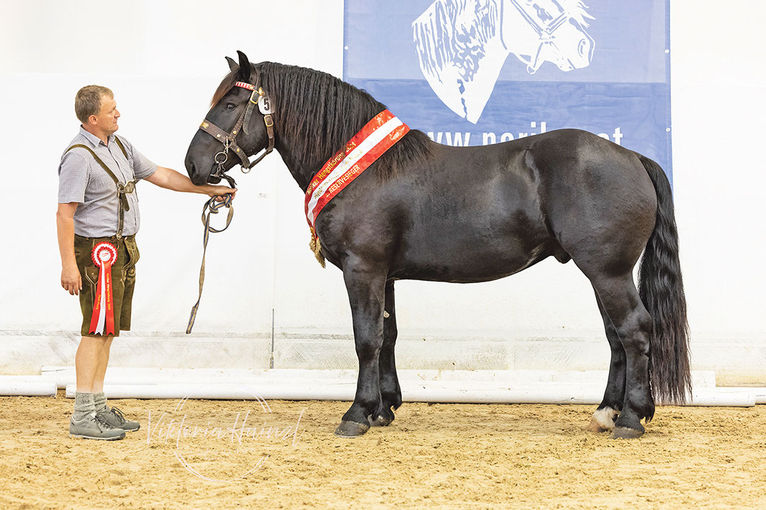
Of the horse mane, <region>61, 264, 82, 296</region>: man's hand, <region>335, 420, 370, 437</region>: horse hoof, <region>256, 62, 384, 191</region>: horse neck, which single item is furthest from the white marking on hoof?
<region>61, 264, 82, 296</region>: man's hand

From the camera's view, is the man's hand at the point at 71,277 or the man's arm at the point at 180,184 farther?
the man's arm at the point at 180,184

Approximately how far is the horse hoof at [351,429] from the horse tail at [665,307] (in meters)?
1.35

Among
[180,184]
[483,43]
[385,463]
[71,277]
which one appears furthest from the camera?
[483,43]

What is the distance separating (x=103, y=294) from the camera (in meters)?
3.10

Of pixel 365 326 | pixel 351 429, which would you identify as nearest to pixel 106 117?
pixel 365 326

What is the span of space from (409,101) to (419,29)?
0.49 meters

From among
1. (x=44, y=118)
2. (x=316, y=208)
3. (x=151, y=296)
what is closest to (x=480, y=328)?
(x=316, y=208)

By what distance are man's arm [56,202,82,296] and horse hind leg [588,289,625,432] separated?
93.0 inches

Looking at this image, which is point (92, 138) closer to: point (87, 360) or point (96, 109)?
point (96, 109)

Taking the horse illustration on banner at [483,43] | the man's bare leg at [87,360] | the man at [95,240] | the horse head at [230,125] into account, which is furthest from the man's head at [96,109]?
the horse illustration on banner at [483,43]

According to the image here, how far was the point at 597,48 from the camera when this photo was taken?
187 inches

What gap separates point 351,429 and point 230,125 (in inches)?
60.3

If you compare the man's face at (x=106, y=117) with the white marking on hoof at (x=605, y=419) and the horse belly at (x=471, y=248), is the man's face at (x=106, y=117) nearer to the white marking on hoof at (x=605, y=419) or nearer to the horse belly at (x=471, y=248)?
the horse belly at (x=471, y=248)

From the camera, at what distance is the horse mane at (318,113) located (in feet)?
11.0
